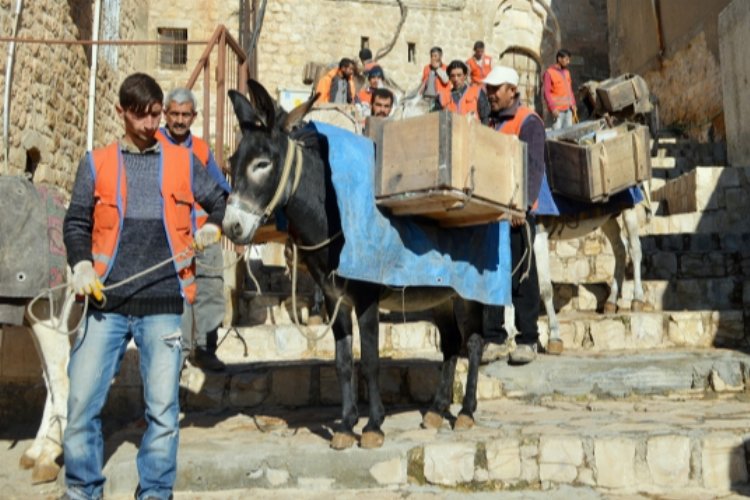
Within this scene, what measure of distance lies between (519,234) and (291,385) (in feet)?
7.22

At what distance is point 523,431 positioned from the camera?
460 centimetres

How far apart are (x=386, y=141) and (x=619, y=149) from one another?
3.44 meters

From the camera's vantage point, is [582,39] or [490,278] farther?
[582,39]

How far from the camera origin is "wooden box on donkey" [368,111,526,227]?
4086 millimetres

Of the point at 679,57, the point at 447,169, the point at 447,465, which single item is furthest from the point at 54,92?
the point at 679,57

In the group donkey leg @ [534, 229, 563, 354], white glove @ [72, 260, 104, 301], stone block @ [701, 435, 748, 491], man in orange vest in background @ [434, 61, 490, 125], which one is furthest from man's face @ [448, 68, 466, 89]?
white glove @ [72, 260, 104, 301]

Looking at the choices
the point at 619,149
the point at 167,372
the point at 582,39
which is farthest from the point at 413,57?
the point at 167,372

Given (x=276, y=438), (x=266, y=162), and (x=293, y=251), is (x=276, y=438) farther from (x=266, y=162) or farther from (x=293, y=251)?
(x=266, y=162)

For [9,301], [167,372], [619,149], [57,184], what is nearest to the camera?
[167,372]

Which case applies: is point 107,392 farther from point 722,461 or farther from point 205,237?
point 722,461

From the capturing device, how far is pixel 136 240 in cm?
348

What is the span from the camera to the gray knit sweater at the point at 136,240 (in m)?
3.41

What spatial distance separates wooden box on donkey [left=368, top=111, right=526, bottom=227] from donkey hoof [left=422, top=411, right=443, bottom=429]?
4.41 ft

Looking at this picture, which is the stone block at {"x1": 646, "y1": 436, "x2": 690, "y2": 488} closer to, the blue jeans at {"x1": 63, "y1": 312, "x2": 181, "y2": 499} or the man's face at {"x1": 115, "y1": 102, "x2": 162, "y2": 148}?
the blue jeans at {"x1": 63, "y1": 312, "x2": 181, "y2": 499}
